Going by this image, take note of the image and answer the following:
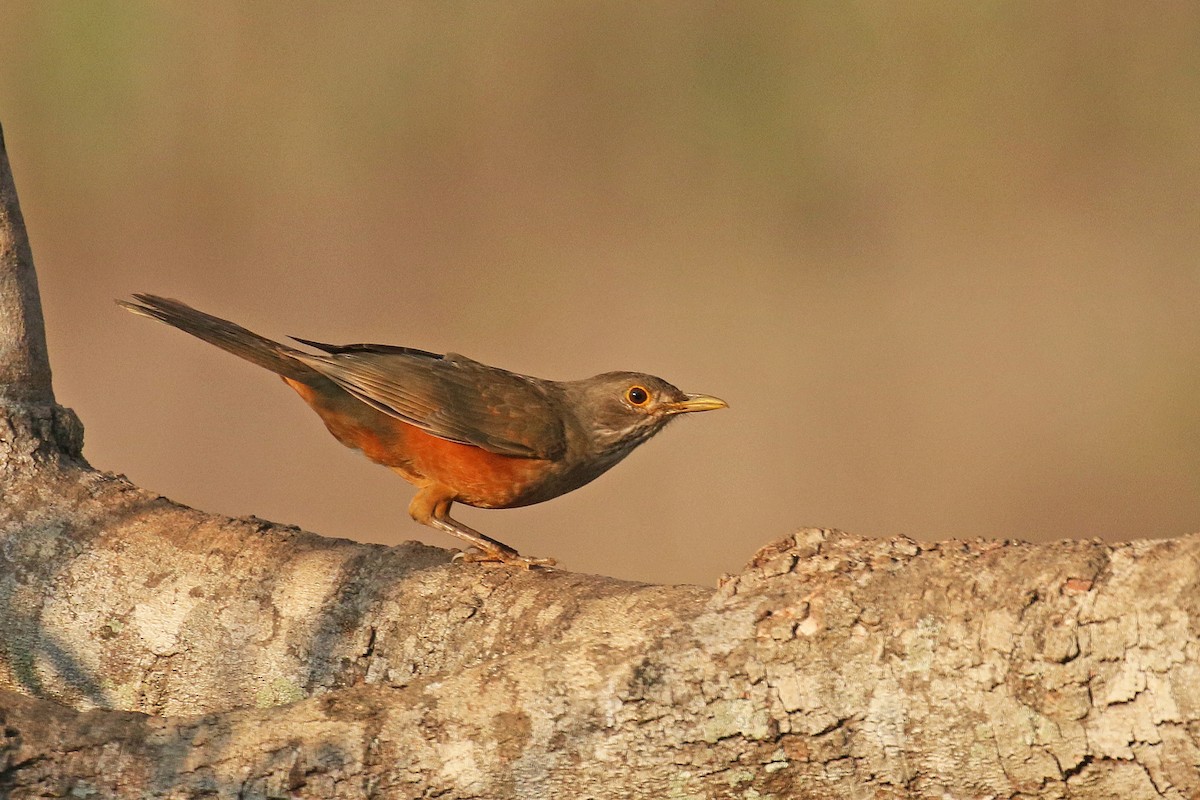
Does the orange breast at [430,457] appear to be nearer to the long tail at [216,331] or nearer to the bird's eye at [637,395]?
the long tail at [216,331]

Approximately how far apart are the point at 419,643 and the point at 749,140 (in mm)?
8586

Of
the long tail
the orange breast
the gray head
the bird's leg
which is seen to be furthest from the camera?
the gray head

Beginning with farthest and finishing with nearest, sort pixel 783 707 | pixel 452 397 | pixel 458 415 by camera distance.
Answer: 1. pixel 452 397
2. pixel 458 415
3. pixel 783 707

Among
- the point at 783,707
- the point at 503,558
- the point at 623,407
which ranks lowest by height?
the point at 783,707

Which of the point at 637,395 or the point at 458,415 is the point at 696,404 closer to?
the point at 637,395

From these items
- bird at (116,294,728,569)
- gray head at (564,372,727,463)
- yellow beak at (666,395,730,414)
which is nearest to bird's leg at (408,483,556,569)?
bird at (116,294,728,569)

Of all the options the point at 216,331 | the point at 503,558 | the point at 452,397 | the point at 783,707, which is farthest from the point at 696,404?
the point at 783,707

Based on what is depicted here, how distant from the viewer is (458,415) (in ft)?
19.8

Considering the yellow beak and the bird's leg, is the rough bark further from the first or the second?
the yellow beak

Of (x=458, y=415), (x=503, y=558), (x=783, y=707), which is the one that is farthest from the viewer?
(x=458, y=415)

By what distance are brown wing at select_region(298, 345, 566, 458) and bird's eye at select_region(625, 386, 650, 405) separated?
332 mm

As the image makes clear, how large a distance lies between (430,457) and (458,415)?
207 millimetres

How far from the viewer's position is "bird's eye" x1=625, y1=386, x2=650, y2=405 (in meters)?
6.43

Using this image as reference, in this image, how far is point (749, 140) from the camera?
11.8 metres
